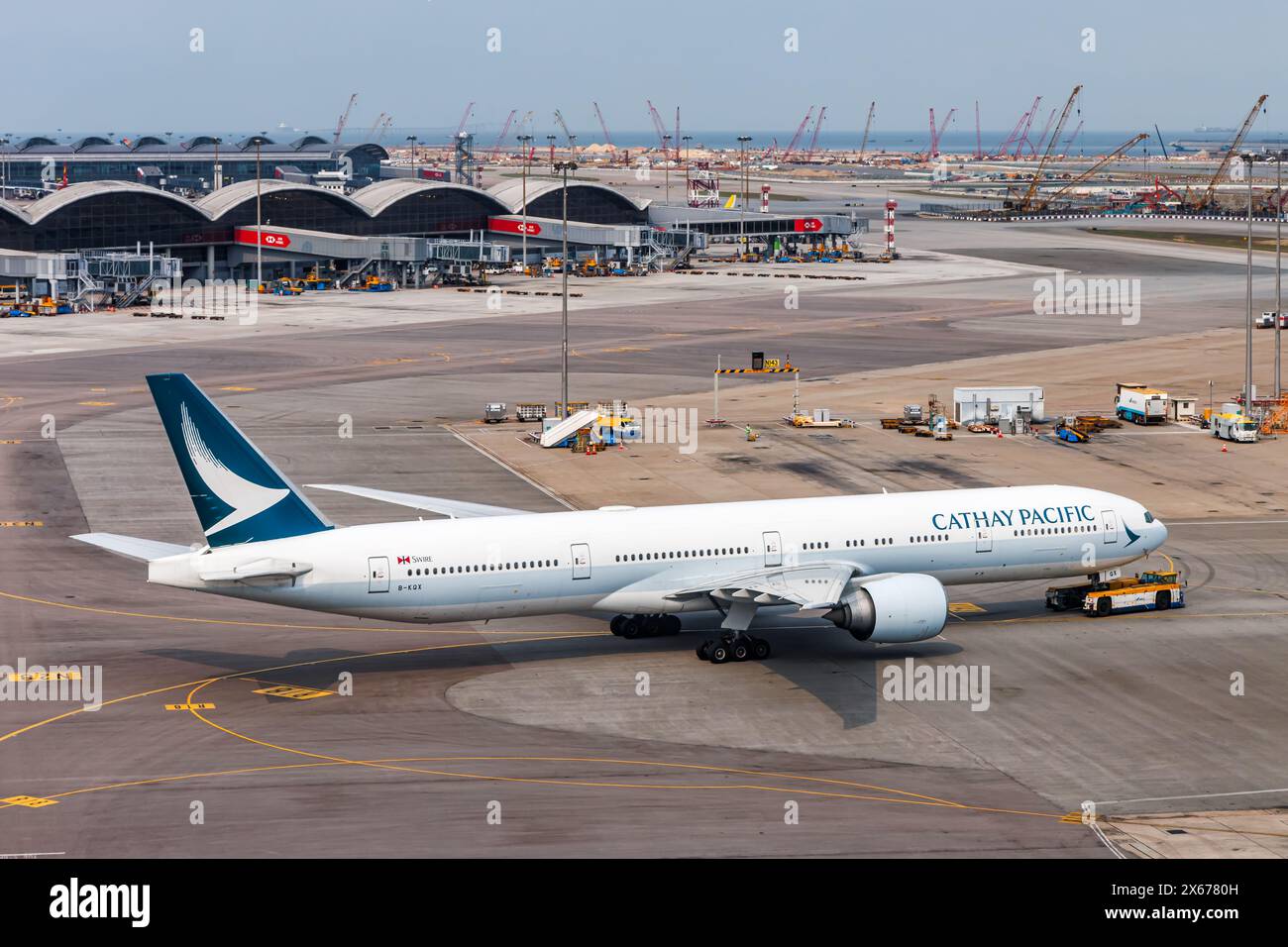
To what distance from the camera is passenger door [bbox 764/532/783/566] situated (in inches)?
2023

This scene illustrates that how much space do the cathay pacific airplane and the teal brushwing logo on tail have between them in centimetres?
4

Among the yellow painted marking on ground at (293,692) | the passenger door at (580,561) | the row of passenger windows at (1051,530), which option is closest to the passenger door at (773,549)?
the passenger door at (580,561)

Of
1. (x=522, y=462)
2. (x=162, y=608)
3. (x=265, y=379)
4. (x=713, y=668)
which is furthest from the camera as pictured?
(x=265, y=379)

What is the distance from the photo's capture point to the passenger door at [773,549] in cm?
5138

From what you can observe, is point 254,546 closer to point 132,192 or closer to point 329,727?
point 329,727

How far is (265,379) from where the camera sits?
11531cm

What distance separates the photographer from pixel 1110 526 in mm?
56500

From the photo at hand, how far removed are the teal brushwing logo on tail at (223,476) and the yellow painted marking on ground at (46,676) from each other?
20.7ft

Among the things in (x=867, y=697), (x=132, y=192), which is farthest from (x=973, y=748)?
(x=132, y=192)

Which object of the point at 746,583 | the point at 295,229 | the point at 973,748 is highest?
the point at 295,229

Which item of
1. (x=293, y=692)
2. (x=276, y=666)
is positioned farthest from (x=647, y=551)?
(x=276, y=666)

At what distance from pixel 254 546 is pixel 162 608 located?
471 inches

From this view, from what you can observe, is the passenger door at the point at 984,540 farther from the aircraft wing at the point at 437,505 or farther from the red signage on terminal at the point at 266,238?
the red signage on terminal at the point at 266,238

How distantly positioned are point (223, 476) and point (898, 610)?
20587 mm
